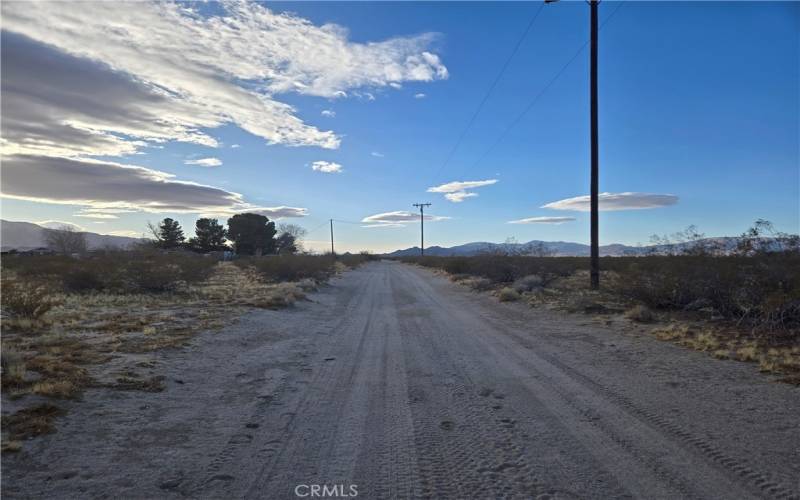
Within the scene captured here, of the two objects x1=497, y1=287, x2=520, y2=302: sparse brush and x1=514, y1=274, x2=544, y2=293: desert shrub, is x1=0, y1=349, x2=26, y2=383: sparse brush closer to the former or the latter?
x1=497, y1=287, x2=520, y2=302: sparse brush

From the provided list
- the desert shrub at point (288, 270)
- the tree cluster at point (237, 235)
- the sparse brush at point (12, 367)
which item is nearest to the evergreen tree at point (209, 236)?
the tree cluster at point (237, 235)

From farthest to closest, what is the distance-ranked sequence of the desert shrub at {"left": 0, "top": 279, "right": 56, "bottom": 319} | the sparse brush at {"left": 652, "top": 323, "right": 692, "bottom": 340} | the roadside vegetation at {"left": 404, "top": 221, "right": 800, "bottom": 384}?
the desert shrub at {"left": 0, "top": 279, "right": 56, "bottom": 319}, the sparse brush at {"left": 652, "top": 323, "right": 692, "bottom": 340}, the roadside vegetation at {"left": 404, "top": 221, "right": 800, "bottom": 384}

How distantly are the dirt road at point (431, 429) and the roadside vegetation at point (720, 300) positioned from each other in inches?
43.7

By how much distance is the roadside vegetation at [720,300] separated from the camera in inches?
384

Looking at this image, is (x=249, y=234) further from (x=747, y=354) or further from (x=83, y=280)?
(x=747, y=354)

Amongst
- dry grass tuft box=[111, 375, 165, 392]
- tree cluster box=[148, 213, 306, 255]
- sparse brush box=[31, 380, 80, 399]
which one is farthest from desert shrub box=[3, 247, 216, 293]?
Result: tree cluster box=[148, 213, 306, 255]

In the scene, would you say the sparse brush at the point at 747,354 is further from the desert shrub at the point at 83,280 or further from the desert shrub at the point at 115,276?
the desert shrub at the point at 83,280

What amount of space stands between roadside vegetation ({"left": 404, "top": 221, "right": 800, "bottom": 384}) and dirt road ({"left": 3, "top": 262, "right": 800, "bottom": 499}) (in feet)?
3.64

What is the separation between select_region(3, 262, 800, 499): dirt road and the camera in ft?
13.5

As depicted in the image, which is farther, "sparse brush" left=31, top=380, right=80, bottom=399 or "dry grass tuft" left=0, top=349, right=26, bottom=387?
"dry grass tuft" left=0, top=349, right=26, bottom=387

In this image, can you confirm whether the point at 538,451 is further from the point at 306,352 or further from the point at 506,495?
the point at 306,352

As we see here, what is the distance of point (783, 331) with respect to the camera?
1034cm

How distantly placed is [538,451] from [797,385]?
477 centimetres

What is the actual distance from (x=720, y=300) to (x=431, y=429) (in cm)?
1091
